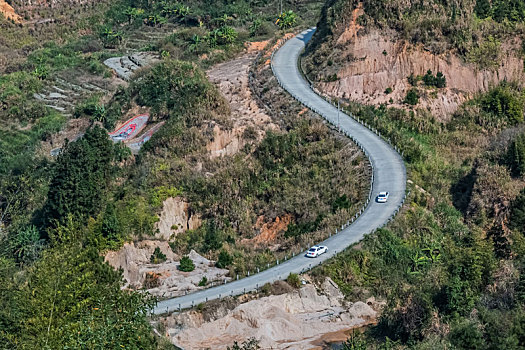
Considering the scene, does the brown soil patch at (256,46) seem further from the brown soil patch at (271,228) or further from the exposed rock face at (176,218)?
the brown soil patch at (271,228)

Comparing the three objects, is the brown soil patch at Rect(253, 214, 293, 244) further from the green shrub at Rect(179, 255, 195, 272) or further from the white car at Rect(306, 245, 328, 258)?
the green shrub at Rect(179, 255, 195, 272)

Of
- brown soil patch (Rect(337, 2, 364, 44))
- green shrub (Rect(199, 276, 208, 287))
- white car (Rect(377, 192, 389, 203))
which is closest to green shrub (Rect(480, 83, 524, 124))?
brown soil patch (Rect(337, 2, 364, 44))

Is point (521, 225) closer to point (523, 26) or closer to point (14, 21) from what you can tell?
point (523, 26)

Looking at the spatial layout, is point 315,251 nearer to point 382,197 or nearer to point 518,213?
point 382,197

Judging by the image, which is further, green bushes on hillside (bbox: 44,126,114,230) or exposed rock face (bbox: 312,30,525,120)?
exposed rock face (bbox: 312,30,525,120)

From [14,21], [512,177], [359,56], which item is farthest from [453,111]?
[14,21]

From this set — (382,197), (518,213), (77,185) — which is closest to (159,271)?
(77,185)
